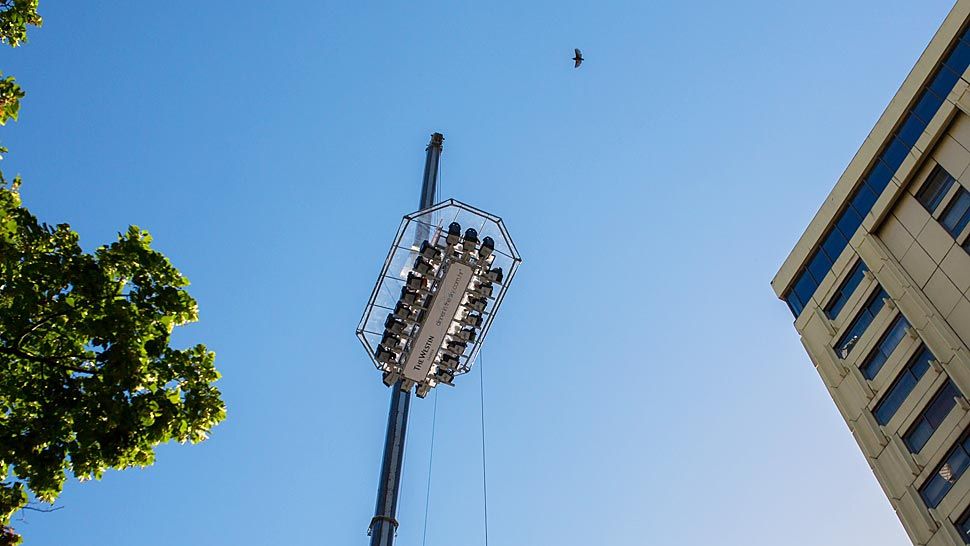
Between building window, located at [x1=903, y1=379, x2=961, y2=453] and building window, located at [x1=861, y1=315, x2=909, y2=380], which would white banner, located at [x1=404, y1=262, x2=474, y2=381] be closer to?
building window, located at [x1=903, y1=379, x2=961, y2=453]

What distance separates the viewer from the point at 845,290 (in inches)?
1241

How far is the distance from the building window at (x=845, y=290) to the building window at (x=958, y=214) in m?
3.97

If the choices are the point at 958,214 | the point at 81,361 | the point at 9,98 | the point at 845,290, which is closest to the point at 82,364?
the point at 81,361

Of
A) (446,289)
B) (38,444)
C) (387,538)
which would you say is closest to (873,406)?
(446,289)

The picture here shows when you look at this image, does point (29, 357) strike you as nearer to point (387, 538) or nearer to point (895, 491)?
point (387, 538)

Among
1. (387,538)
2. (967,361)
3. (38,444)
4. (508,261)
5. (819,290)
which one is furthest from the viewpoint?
(819,290)

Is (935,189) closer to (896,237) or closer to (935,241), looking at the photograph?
(935,241)

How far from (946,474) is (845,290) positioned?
884 cm

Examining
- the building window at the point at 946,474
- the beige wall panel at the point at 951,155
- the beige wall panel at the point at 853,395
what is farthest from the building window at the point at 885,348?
the beige wall panel at the point at 951,155

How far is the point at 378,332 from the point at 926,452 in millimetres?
18951

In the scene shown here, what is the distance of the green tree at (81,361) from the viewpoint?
9883mm

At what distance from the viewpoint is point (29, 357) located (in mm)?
9992

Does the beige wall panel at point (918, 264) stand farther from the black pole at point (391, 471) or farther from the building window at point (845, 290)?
the black pole at point (391, 471)

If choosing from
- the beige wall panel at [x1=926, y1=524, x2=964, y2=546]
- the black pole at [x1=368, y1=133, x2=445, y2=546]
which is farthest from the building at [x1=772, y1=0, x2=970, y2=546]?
the black pole at [x1=368, y1=133, x2=445, y2=546]
